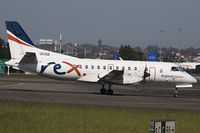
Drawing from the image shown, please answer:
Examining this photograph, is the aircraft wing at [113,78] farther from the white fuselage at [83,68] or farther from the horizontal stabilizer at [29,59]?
the horizontal stabilizer at [29,59]

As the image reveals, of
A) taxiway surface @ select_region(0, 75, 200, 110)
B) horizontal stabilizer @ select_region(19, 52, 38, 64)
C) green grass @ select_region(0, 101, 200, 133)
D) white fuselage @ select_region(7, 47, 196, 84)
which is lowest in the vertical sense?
taxiway surface @ select_region(0, 75, 200, 110)

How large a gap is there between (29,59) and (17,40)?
2359mm

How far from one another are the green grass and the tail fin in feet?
38.1

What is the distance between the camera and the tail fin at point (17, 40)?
32844 mm

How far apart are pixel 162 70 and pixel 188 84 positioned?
3.07m

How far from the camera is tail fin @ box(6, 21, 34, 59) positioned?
32.8 metres

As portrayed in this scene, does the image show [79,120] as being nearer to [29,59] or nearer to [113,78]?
[29,59]

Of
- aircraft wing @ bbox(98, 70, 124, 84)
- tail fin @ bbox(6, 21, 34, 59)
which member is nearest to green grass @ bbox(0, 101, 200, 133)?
tail fin @ bbox(6, 21, 34, 59)

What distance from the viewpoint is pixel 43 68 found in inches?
1273

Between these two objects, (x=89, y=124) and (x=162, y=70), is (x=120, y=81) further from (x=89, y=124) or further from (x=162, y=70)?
(x=89, y=124)

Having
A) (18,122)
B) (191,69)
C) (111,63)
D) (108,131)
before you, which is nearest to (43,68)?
(111,63)

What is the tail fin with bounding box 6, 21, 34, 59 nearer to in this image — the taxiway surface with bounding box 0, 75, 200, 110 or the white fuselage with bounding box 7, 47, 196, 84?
the white fuselage with bounding box 7, 47, 196, 84

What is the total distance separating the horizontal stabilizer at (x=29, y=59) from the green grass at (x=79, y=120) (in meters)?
10.5

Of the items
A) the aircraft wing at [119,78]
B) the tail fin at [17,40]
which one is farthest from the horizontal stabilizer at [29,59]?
the aircraft wing at [119,78]
